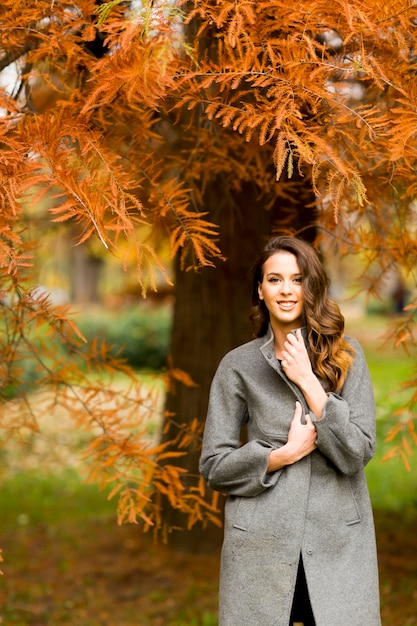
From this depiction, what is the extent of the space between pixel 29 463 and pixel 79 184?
298 inches

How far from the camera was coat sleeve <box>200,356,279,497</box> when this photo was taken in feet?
8.05

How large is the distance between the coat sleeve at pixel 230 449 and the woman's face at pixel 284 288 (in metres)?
0.27

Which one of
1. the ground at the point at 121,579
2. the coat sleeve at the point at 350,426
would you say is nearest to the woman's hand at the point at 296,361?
the coat sleeve at the point at 350,426

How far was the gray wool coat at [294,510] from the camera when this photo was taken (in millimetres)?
2414

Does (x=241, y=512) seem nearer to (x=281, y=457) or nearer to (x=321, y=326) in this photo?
(x=281, y=457)

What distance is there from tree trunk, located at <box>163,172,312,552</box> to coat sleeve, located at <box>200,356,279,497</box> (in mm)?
2308

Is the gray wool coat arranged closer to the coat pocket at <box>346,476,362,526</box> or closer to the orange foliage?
the coat pocket at <box>346,476,362,526</box>

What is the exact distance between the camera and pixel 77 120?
2.68 meters

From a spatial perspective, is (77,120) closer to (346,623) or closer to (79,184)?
(79,184)

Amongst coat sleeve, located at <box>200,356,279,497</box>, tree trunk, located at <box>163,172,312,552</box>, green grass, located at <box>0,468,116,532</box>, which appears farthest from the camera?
green grass, located at <box>0,468,116,532</box>

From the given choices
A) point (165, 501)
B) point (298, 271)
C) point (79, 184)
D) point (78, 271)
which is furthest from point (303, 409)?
point (78, 271)

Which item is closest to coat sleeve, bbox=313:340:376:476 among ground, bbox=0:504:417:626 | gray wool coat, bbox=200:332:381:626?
gray wool coat, bbox=200:332:381:626

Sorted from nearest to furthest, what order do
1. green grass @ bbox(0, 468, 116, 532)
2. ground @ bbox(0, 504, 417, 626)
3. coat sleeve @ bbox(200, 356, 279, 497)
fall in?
coat sleeve @ bbox(200, 356, 279, 497)
ground @ bbox(0, 504, 417, 626)
green grass @ bbox(0, 468, 116, 532)

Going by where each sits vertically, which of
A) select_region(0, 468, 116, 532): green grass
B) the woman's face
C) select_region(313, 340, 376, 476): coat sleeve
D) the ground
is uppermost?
the woman's face
